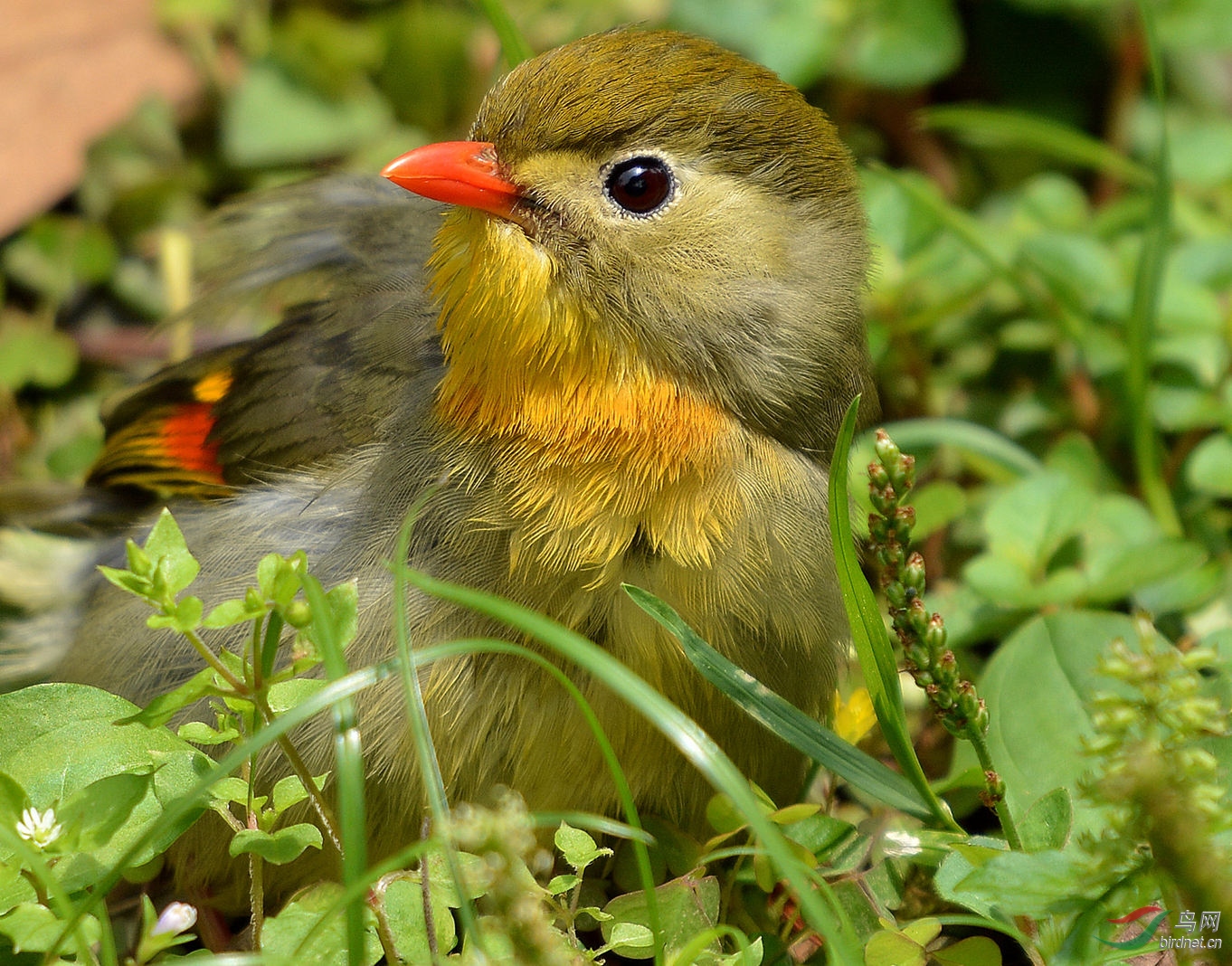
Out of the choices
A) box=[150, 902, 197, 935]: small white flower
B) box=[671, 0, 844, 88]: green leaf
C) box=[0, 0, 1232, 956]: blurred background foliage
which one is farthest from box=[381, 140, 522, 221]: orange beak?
box=[671, 0, 844, 88]: green leaf

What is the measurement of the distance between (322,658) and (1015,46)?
3981 mm

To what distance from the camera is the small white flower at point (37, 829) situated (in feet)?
6.20

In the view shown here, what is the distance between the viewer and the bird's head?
2295 mm

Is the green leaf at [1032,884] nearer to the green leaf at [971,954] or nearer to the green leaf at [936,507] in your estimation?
the green leaf at [971,954]

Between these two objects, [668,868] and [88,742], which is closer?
[88,742]

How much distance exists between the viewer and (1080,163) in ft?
15.3

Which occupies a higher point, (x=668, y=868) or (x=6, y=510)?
(x=6, y=510)

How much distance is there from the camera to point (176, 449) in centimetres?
305

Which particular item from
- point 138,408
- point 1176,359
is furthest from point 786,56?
point 138,408

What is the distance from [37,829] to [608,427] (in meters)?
1.09

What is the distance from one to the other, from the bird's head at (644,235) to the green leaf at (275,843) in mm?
849

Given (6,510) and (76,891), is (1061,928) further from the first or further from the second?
(6,510)

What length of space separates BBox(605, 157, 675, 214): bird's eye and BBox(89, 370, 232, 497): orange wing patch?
1.16 metres

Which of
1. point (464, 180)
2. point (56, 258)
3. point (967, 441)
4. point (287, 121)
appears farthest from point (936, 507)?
point (56, 258)
